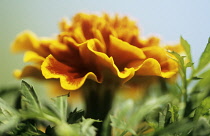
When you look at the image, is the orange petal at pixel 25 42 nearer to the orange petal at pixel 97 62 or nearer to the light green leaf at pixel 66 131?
the orange petal at pixel 97 62

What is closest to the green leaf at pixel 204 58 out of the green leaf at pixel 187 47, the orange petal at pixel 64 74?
the green leaf at pixel 187 47

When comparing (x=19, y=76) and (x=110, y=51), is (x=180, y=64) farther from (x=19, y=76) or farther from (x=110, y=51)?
(x=19, y=76)

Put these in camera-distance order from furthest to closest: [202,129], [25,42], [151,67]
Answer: [25,42], [151,67], [202,129]

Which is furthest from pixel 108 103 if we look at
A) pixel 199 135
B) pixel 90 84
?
pixel 199 135

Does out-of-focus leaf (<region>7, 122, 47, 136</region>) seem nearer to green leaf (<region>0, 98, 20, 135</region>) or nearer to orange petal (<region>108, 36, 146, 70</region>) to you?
green leaf (<region>0, 98, 20, 135</region>)

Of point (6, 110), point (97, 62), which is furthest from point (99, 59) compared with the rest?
point (6, 110)

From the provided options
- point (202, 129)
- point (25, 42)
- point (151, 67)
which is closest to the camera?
point (202, 129)

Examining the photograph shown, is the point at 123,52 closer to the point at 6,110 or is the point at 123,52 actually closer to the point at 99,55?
the point at 99,55
